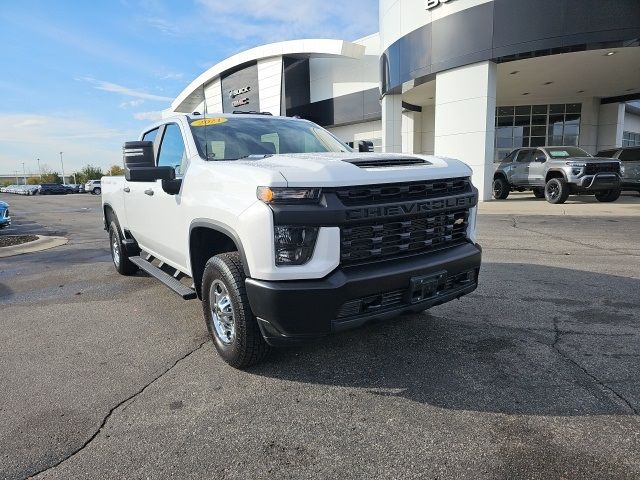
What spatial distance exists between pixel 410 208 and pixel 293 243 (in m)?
0.85

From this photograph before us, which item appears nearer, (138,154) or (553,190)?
(138,154)

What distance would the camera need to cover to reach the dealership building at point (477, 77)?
46.0 feet

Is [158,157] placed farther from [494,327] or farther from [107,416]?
[494,327]

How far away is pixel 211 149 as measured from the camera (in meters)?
3.91

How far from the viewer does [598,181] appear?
13484 millimetres

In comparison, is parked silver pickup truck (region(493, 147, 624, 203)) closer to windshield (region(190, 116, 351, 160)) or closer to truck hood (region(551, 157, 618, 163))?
truck hood (region(551, 157, 618, 163))

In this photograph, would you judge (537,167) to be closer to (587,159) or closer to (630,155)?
(587,159)

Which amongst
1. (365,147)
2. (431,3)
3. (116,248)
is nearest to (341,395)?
(365,147)

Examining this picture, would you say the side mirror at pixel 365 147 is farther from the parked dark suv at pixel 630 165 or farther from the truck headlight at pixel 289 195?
the parked dark suv at pixel 630 165

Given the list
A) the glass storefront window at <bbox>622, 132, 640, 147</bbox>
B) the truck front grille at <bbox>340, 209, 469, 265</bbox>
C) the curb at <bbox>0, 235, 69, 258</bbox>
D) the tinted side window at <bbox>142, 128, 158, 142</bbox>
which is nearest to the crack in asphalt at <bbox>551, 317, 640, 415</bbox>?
the truck front grille at <bbox>340, 209, 469, 265</bbox>

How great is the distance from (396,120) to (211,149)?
18620 millimetres

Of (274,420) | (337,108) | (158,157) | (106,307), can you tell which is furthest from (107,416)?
(337,108)

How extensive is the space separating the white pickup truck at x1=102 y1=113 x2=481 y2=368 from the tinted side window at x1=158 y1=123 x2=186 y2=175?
0.09 m

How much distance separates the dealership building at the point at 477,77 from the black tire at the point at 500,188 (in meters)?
1.00
